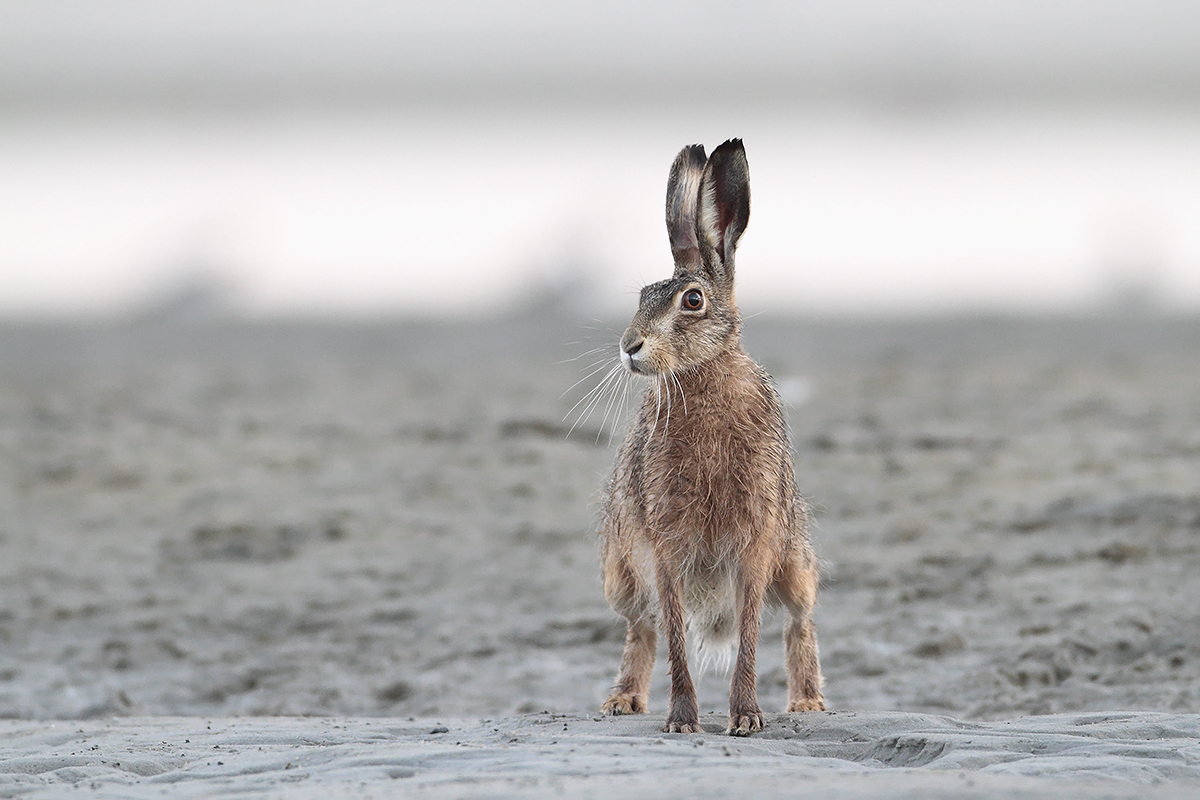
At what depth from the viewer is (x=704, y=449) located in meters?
5.44

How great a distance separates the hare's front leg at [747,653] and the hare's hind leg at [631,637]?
71 cm

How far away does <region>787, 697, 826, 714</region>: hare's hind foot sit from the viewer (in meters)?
6.06

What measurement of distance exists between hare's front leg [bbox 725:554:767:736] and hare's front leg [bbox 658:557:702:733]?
17 cm

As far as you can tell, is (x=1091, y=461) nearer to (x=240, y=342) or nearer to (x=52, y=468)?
(x=52, y=468)

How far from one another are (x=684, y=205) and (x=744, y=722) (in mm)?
2249

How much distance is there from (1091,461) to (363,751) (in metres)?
8.79

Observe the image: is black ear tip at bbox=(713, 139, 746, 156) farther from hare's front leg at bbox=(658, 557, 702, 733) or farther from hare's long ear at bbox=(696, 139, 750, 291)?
hare's front leg at bbox=(658, 557, 702, 733)

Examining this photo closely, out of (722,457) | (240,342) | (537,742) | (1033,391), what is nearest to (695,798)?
(537,742)

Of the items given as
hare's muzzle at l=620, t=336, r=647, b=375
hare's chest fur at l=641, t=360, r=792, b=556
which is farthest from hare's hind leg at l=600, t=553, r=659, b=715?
hare's muzzle at l=620, t=336, r=647, b=375

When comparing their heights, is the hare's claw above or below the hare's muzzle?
below

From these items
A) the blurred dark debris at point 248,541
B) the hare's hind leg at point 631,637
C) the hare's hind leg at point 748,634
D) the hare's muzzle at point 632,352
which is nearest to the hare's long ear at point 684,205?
the hare's muzzle at point 632,352

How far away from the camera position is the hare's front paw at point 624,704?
6020 mm

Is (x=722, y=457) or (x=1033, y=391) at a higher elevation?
(x=1033, y=391)

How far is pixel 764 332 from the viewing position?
19984 mm
